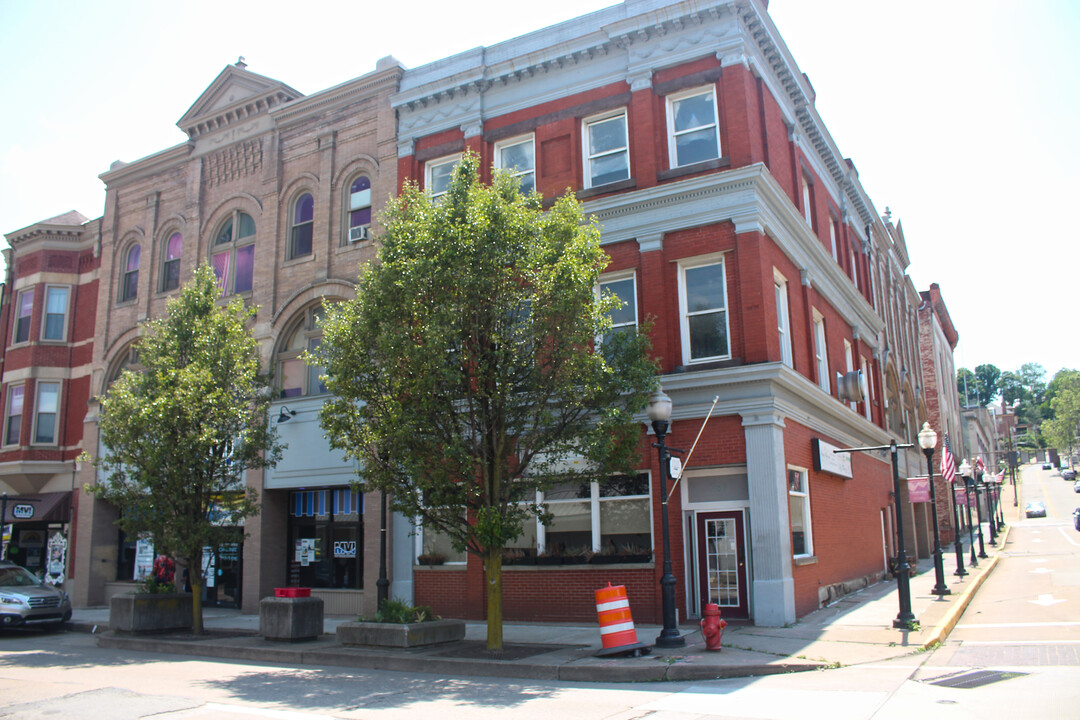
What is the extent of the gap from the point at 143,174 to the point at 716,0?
65.5 ft

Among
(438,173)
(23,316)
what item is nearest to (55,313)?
(23,316)

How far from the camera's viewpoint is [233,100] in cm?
2534

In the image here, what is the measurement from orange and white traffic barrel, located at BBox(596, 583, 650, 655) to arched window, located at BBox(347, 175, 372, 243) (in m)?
13.4

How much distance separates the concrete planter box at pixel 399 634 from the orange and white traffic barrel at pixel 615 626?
3356 mm

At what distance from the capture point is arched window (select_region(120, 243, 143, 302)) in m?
27.2

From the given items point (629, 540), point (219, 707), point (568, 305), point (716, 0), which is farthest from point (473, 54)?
point (219, 707)

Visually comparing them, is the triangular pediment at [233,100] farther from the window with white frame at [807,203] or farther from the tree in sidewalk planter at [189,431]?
the window with white frame at [807,203]

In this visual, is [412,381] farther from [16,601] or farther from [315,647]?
[16,601]

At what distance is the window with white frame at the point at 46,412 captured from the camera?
27766 mm

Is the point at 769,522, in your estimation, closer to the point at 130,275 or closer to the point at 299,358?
the point at 299,358

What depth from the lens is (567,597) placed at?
16.9m

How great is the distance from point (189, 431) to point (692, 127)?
41.4 feet

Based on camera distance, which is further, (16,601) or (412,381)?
(16,601)

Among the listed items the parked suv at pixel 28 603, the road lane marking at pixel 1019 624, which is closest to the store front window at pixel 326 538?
the parked suv at pixel 28 603
